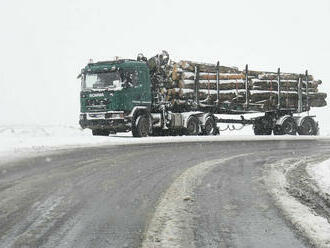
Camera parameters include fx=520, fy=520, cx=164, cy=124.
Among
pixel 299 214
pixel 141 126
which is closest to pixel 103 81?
pixel 141 126

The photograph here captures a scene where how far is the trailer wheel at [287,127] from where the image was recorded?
23250 mm

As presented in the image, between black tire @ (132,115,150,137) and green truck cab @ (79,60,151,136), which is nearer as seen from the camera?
green truck cab @ (79,60,151,136)

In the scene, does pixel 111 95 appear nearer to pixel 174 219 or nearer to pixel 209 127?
pixel 209 127

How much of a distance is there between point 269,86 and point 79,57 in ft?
198

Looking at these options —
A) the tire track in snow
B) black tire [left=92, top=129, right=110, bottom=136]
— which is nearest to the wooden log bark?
black tire [left=92, top=129, right=110, bottom=136]

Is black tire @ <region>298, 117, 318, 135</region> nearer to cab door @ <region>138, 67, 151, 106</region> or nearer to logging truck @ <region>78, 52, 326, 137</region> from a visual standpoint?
logging truck @ <region>78, 52, 326, 137</region>

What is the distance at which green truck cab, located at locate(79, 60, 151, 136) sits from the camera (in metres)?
18.1

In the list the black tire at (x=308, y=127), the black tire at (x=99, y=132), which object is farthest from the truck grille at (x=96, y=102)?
the black tire at (x=308, y=127)

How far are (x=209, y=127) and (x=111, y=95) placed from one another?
16.5ft

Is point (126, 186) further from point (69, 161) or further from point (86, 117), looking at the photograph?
point (86, 117)

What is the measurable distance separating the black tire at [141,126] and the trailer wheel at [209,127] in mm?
3045

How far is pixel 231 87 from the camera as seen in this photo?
868 inches

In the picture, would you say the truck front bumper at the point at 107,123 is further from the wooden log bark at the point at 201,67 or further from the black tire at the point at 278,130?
the black tire at the point at 278,130

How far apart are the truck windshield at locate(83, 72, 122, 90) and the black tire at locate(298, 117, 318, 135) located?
9.63 meters
